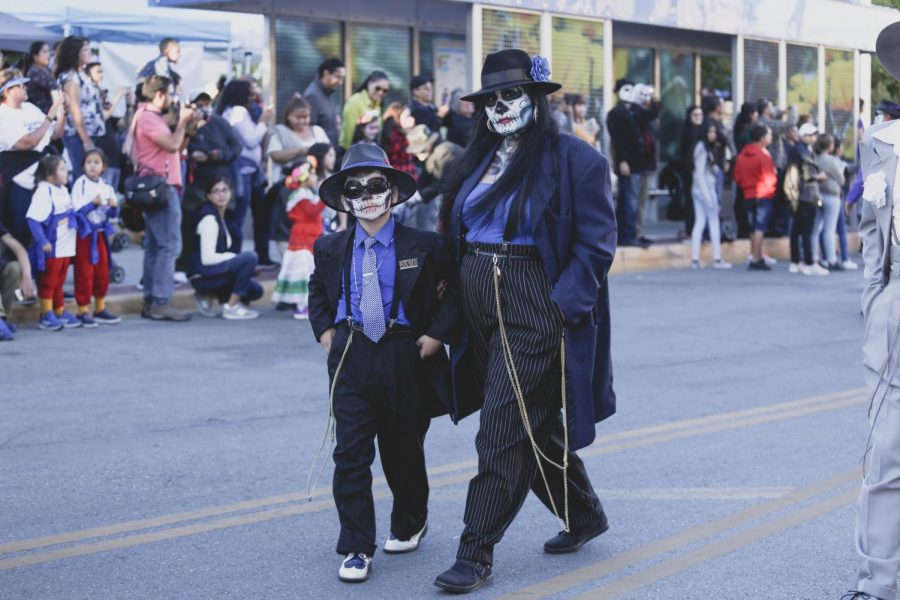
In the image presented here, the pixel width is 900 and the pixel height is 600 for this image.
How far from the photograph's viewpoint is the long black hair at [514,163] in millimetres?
5266

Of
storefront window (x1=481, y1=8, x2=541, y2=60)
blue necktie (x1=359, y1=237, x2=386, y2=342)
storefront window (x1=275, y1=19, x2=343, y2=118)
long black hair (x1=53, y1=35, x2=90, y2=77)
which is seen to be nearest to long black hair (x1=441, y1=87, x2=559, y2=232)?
blue necktie (x1=359, y1=237, x2=386, y2=342)

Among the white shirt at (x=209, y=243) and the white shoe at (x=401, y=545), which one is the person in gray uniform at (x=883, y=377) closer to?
the white shoe at (x=401, y=545)

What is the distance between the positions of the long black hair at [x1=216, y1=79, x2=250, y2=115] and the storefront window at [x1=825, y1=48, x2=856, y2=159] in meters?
12.4

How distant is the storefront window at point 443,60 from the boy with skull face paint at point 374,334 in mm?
13655

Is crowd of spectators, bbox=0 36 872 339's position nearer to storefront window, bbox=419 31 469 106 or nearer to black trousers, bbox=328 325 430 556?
storefront window, bbox=419 31 469 106

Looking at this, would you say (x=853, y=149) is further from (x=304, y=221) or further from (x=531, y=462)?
(x=531, y=462)

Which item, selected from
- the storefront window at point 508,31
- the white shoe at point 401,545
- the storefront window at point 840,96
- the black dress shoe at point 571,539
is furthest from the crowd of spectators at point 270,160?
the black dress shoe at point 571,539

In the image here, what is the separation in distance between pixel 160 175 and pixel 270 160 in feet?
9.39

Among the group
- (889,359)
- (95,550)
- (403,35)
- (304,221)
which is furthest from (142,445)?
(403,35)

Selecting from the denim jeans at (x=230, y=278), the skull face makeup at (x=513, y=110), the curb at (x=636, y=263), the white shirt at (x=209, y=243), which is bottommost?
the curb at (x=636, y=263)

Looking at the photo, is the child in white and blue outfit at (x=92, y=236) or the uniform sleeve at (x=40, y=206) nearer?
the uniform sleeve at (x=40, y=206)

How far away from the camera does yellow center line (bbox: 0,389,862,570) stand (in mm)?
5873

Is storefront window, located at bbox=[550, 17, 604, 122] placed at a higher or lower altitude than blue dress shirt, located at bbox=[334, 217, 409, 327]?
higher

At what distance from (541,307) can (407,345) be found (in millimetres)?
546
